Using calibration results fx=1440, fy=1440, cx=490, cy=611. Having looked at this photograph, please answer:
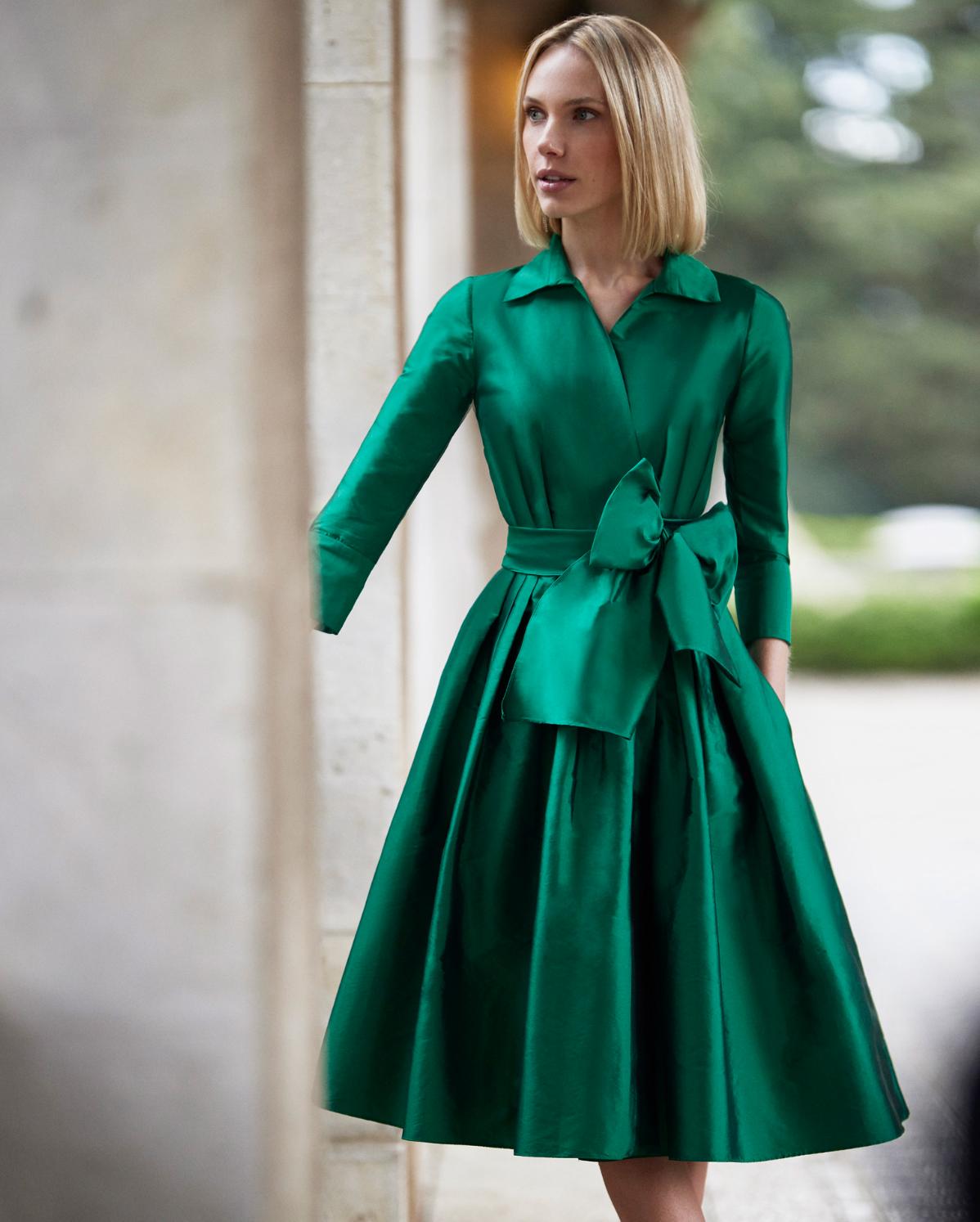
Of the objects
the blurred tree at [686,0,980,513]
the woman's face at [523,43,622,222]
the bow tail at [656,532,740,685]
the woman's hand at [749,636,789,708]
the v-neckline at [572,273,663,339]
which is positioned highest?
the blurred tree at [686,0,980,513]

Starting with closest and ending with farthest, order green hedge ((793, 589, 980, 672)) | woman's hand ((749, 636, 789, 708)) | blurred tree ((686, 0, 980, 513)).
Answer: woman's hand ((749, 636, 789, 708)) < green hedge ((793, 589, 980, 672)) < blurred tree ((686, 0, 980, 513))

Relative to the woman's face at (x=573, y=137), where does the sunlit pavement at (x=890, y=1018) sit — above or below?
below

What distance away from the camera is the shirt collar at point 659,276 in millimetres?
1685

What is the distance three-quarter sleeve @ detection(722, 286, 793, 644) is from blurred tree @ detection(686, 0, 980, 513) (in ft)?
56.8

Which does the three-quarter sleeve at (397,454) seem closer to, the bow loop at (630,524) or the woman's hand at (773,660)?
the bow loop at (630,524)

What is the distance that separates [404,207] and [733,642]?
43.2 inches

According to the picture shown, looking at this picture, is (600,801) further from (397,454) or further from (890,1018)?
(890,1018)

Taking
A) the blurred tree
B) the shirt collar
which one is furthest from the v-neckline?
the blurred tree

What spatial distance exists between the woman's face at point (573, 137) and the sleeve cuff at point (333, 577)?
1.51 ft

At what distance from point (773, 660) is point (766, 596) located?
0.27ft

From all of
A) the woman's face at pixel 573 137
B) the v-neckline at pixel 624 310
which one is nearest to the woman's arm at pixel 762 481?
the v-neckline at pixel 624 310

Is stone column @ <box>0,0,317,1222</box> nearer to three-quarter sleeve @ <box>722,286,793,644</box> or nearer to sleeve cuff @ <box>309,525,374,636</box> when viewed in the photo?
sleeve cuff @ <box>309,525,374,636</box>

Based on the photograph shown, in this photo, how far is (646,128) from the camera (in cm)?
164

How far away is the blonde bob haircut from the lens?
1.63m
